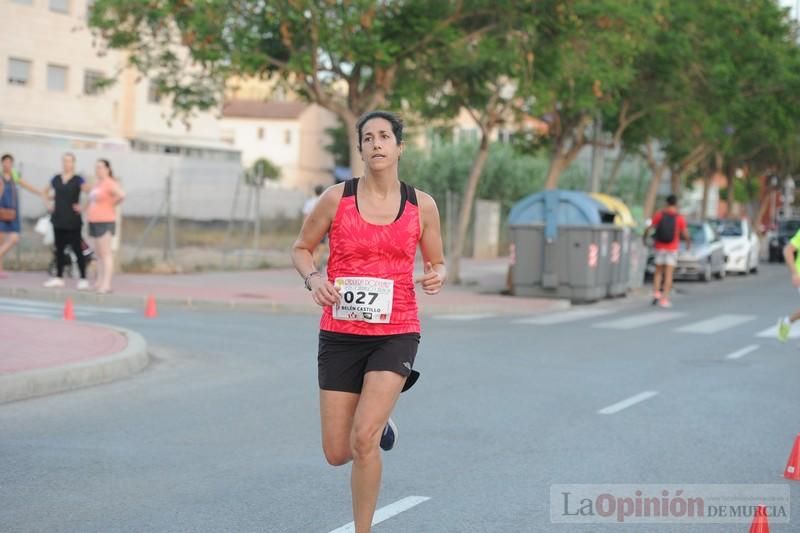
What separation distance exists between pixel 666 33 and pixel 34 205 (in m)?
16.4

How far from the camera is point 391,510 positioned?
255 inches

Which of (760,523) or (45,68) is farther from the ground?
(45,68)

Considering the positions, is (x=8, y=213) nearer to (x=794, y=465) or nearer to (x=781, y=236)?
(x=794, y=465)

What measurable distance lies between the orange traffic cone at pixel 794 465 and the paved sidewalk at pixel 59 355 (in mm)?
5601

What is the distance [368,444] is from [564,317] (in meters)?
15.4

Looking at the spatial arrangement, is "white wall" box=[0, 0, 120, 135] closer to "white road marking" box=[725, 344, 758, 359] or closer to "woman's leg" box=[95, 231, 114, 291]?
"woman's leg" box=[95, 231, 114, 291]

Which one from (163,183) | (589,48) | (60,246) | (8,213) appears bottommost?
(60,246)

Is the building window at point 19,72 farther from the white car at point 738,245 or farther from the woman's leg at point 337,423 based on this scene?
the woman's leg at point 337,423

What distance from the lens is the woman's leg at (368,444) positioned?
17.7ft

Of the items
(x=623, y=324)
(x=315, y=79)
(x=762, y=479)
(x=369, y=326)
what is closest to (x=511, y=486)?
(x=762, y=479)

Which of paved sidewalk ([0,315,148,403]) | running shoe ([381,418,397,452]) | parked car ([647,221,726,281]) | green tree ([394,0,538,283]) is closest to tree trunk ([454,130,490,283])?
green tree ([394,0,538,283])

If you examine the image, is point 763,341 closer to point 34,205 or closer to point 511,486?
point 511,486

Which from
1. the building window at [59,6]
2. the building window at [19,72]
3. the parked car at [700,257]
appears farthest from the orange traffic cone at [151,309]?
the building window at [59,6]

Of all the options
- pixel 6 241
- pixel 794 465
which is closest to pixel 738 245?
pixel 6 241
